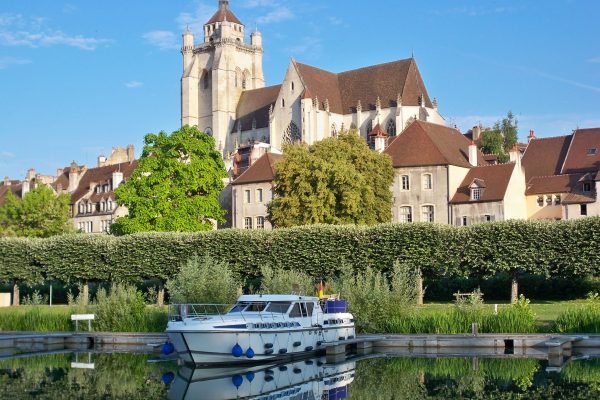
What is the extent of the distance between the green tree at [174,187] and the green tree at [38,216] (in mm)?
20035

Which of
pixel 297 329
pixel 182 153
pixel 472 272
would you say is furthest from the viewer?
pixel 182 153

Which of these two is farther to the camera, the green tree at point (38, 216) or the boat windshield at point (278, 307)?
the green tree at point (38, 216)

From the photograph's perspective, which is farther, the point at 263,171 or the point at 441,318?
the point at 263,171

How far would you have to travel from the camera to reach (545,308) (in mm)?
43781

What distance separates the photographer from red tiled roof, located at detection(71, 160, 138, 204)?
11031 centimetres

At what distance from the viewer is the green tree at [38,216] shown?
89.0 meters

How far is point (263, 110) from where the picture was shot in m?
126

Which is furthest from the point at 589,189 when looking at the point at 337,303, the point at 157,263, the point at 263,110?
the point at 263,110

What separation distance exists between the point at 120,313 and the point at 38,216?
175ft

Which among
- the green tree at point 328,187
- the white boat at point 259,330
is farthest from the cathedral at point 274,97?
the white boat at point 259,330

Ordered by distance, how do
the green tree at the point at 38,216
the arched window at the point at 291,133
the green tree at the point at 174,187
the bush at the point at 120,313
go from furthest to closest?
the arched window at the point at 291,133 → the green tree at the point at 38,216 → the green tree at the point at 174,187 → the bush at the point at 120,313

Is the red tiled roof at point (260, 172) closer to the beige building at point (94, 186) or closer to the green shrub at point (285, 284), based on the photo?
the beige building at point (94, 186)

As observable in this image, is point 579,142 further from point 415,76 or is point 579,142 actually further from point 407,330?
point 407,330

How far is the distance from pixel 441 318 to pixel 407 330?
5.16 ft
